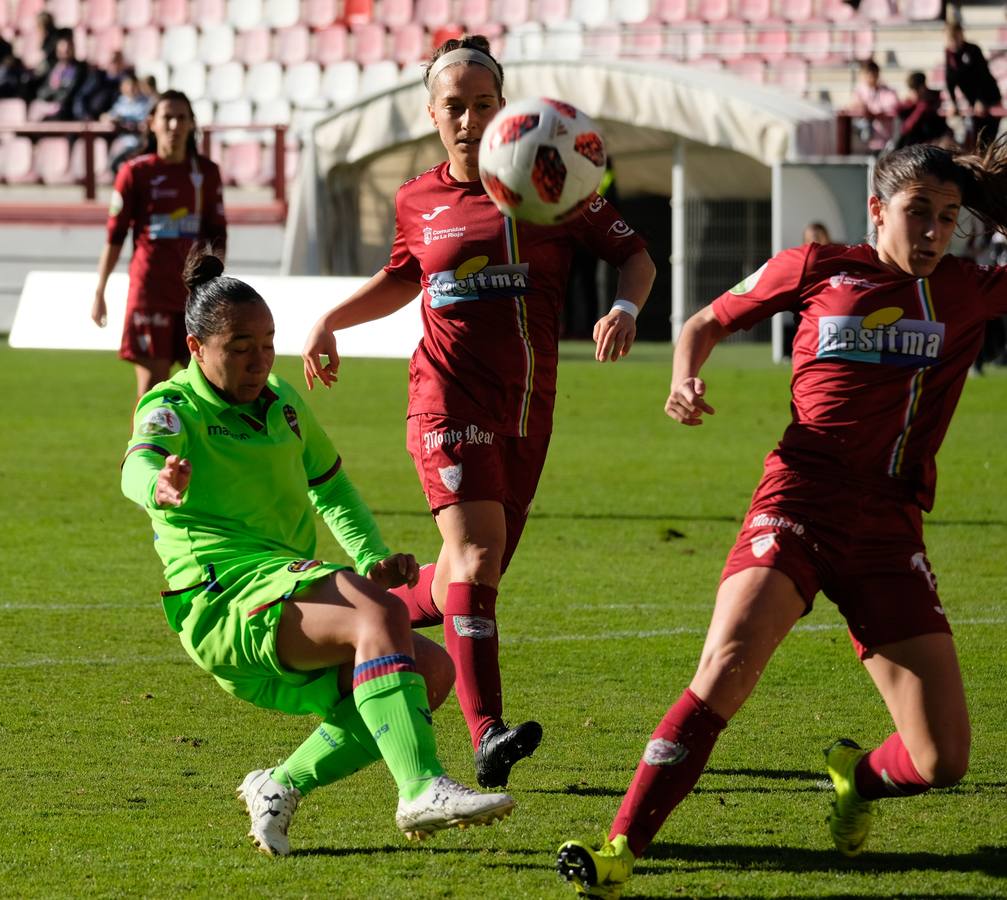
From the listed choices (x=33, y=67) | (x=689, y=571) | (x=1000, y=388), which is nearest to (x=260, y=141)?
(x=33, y=67)

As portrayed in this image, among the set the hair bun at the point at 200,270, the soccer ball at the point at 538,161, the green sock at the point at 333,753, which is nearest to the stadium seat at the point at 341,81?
the soccer ball at the point at 538,161

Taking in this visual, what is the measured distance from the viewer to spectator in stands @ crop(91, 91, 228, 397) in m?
10.3

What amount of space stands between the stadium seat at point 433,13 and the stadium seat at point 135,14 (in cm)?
484

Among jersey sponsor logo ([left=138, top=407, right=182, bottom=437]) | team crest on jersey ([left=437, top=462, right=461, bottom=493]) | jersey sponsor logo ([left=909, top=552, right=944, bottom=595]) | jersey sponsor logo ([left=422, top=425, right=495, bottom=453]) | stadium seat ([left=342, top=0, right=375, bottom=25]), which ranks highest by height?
jersey sponsor logo ([left=138, top=407, right=182, bottom=437])

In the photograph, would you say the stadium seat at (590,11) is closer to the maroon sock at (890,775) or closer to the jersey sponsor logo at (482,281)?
the jersey sponsor logo at (482,281)

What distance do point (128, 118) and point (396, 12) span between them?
5.87 m

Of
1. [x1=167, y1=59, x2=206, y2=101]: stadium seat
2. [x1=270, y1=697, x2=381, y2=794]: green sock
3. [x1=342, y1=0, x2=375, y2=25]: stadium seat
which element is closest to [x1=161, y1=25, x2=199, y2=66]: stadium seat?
[x1=167, y1=59, x2=206, y2=101]: stadium seat

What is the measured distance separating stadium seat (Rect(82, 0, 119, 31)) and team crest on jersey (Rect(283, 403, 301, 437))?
27.0 m

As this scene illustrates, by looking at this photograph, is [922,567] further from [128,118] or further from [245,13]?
[245,13]

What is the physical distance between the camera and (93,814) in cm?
471

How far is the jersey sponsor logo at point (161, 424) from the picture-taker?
14.4 ft

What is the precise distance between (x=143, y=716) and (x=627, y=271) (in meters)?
2.11

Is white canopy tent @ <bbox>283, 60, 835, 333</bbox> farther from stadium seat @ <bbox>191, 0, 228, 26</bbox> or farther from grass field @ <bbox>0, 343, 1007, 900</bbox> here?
grass field @ <bbox>0, 343, 1007, 900</bbox>

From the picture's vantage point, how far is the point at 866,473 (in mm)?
4336
